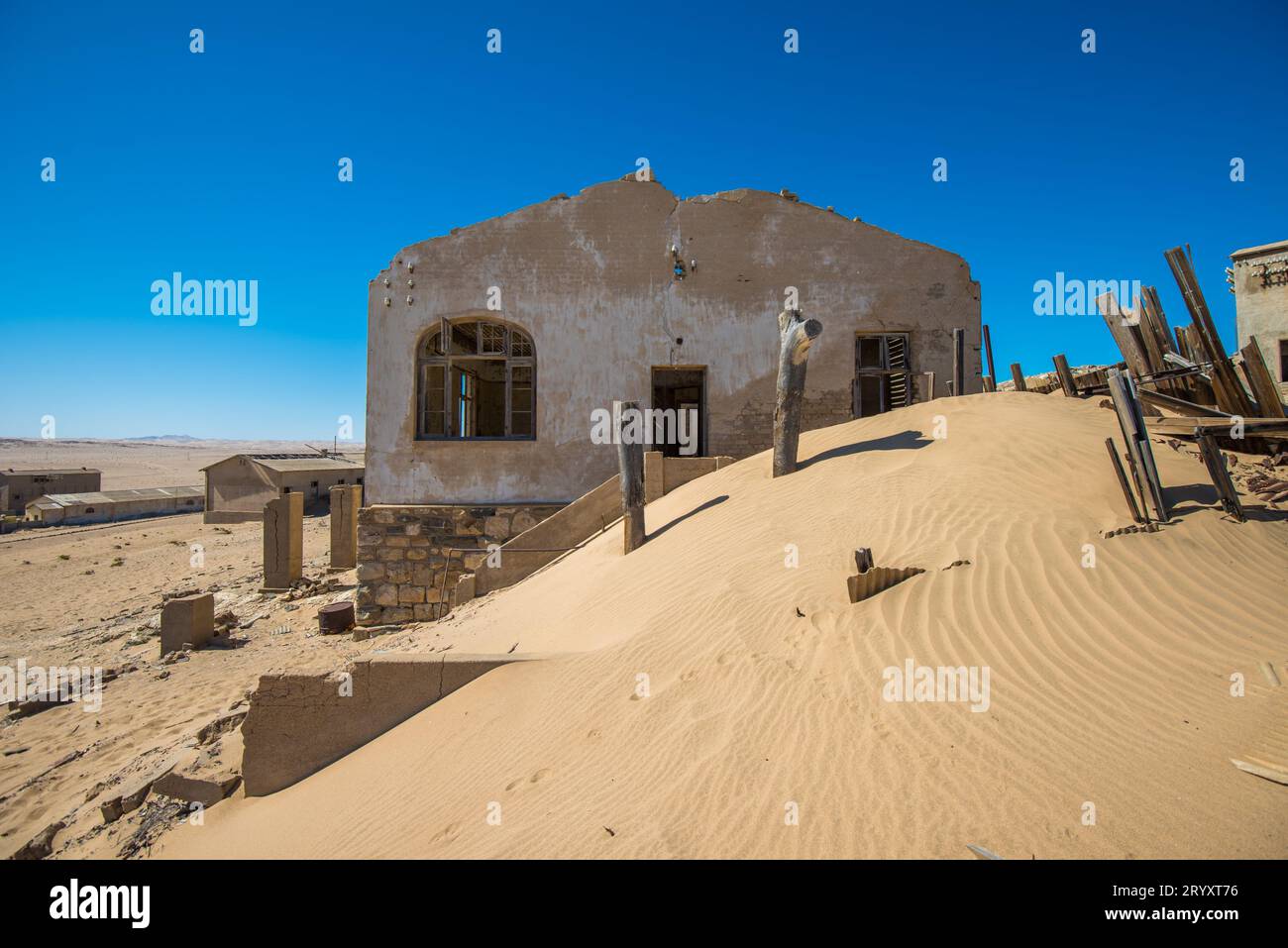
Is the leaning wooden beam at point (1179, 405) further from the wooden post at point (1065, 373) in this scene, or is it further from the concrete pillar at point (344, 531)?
the concrete pillar at point (344, 531)

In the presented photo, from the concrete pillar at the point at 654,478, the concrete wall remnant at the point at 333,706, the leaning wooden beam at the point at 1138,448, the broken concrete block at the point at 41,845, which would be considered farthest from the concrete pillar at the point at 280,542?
the leaning wooden beam at the point at 1138,448

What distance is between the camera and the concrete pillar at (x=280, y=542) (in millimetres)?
13516

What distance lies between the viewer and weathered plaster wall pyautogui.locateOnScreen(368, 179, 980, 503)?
38.5 feet

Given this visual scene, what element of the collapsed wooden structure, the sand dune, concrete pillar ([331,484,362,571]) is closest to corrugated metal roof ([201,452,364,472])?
concrete pillar ([331,484,362,571])

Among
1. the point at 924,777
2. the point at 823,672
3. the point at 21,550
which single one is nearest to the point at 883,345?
the point at 823,672

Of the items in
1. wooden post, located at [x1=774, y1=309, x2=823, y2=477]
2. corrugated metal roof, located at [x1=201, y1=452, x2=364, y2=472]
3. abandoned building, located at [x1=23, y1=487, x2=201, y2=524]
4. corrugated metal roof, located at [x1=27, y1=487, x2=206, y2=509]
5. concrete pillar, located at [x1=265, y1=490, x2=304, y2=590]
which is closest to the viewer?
wooden post, located at [x1=774, y1=309, x2=823, y2=477]

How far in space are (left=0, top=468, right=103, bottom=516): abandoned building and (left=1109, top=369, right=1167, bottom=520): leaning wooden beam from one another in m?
36.8

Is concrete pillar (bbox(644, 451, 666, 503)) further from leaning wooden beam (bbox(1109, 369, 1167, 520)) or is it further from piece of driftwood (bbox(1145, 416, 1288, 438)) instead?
piece of driftwood (bbox(1145, 416, 1288, 438))

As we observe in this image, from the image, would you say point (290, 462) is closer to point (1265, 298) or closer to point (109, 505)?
point (109, 505)

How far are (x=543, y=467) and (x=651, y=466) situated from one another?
9.32 ft

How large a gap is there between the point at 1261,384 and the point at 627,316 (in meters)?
9.07

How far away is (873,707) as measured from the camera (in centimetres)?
360

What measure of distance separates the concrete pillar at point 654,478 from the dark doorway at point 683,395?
2216mm
